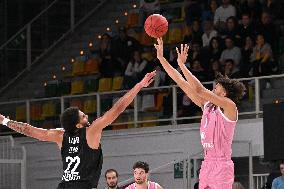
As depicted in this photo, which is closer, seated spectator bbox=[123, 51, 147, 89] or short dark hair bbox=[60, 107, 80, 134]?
short dark hair bbox=[60, 107, 80, 134]

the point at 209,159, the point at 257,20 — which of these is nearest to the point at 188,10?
the point at 257,20

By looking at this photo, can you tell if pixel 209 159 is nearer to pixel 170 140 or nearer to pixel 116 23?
pixel 170 140

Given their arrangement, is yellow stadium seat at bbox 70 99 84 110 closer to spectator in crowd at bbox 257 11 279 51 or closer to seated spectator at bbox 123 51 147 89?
seated spectator at bbox 123 51 147 89

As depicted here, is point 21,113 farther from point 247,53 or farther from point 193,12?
point 247,53

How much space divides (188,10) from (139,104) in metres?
2.99

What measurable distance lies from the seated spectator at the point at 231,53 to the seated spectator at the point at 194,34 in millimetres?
1204

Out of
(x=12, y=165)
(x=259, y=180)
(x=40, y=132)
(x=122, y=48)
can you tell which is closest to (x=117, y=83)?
(x=122, y=48)

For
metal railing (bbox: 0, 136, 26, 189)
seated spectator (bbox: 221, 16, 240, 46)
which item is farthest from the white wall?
seated spectator (bbox: 221, 16, 240, 46)

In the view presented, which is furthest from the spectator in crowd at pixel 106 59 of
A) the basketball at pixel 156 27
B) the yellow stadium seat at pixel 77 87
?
the basketball at pixel 156 27

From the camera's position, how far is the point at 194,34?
2269 cm

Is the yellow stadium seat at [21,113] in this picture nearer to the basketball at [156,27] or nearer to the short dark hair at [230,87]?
the basketball at [156,27]

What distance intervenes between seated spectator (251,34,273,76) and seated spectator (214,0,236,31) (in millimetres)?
1487

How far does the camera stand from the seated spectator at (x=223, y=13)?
22359 millimetres

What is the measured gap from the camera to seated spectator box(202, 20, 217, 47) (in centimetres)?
2222
